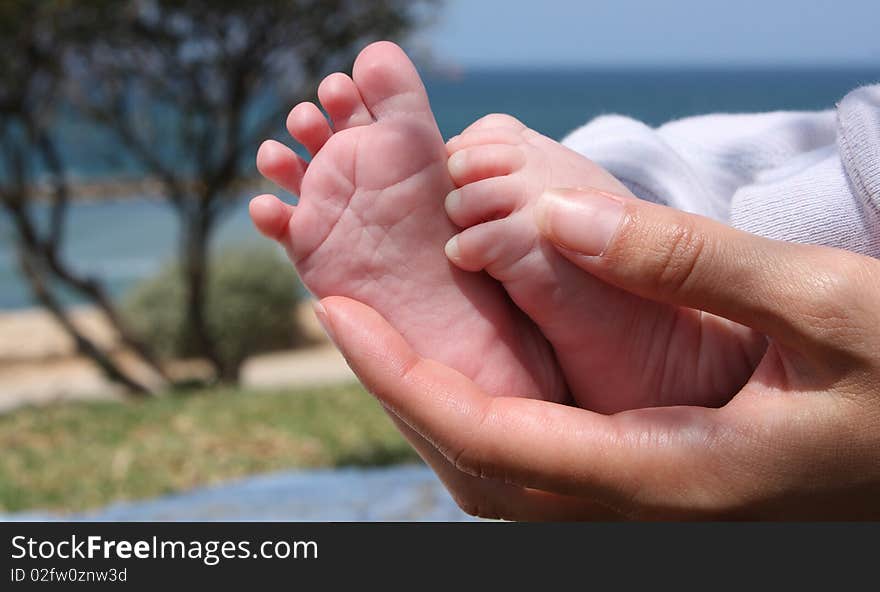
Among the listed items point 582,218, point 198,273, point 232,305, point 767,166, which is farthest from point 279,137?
point 582,218

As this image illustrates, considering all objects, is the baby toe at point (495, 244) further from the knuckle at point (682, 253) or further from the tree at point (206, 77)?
the tree at point (206, 77)

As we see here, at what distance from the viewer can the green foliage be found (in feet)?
23.6

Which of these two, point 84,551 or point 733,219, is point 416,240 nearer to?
point 733,219

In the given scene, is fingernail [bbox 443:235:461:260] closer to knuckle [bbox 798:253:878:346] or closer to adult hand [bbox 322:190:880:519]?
adult hand [bbox 322:190:880:519]

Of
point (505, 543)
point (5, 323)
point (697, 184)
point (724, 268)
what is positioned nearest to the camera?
point (724, 268)

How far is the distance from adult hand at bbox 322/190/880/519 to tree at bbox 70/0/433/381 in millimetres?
4083

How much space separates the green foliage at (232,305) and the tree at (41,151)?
6.08 feet

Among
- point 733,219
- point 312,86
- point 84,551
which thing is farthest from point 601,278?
point 312,86

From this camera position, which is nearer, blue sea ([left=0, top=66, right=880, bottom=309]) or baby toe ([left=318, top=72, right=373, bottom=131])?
baby toe ([left=318, top=72, right=373, bottom=131])

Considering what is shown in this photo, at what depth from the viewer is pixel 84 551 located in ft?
4.20

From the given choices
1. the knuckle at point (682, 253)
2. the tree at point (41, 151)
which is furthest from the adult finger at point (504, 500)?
the tree at point (41, 151)

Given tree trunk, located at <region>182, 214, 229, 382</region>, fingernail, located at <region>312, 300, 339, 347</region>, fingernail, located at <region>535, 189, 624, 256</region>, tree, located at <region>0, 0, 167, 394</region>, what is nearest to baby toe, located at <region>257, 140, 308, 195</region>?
fingernail, located at <region>312, 300, 339, 347</region>

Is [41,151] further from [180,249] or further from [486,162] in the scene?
[486,162]

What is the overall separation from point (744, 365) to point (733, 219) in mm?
191
